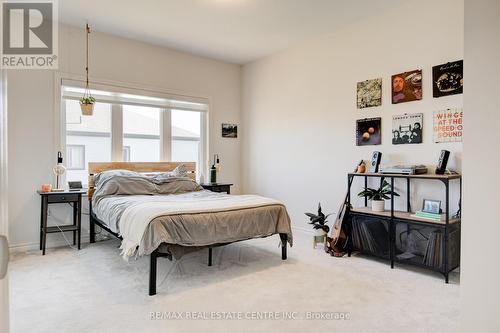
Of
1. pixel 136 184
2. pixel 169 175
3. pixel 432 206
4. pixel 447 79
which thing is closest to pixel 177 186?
pixel 169 175

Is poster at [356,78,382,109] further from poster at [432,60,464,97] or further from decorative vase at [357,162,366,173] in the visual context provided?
decorative vase at [357,162,366,173]

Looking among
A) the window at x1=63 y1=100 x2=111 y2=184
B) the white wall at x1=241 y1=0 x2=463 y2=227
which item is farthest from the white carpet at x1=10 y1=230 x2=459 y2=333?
the window at x1=63 y1=100 x2=111 y2=184

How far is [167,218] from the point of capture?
2.67 metres

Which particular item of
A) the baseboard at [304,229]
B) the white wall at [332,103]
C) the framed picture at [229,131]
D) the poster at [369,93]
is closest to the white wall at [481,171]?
the white wall at [332,103]

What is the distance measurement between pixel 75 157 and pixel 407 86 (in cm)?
427

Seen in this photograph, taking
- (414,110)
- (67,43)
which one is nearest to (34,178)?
(67,43)

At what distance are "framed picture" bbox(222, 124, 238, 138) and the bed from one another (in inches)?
66.8

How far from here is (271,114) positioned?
17.4ft

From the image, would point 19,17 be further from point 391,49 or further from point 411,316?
point 411,316

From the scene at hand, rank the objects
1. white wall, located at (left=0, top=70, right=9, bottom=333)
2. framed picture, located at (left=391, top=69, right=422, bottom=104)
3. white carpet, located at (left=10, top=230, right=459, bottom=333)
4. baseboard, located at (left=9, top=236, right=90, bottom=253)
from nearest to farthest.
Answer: white wall, located at (left=0, top=70, right=9, bottom=333)
white carpet, located at (left=10, top=230, right=459, bottom=333)
framed picture, located at (left=391, top=69, right=422, bottom=104)
baseboard, located at (left=9, top=236, right=90, bottom=253)

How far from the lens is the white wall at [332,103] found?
3.32 meters

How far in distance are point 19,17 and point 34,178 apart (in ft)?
6.22

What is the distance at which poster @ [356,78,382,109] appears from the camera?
381 centimetres

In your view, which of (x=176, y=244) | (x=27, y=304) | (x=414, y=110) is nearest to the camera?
(x=27, y=304)
